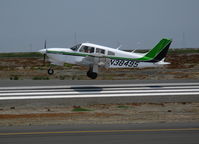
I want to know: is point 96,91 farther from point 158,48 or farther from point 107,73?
point 107,73

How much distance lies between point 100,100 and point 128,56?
10277 mm

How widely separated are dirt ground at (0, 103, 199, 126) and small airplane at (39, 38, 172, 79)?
30.4 ft

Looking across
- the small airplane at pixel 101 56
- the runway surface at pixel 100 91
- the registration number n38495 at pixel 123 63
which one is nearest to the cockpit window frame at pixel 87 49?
the small airplane at pixel 101 56

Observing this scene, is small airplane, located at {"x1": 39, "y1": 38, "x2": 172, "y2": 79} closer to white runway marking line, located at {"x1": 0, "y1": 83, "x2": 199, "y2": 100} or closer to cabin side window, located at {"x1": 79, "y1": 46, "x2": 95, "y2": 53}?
cabin side window, located at {"x1": 79, "y1": 46, "x2": 95, "y2": 53}

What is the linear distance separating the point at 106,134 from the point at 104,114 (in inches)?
176

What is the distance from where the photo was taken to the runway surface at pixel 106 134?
8820 millimetres

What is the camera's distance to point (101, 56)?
24.9 metres

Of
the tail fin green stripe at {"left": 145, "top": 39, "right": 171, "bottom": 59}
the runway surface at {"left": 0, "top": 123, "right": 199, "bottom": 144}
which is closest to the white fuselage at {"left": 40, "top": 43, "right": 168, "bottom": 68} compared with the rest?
the tail fin green stripe at {"left": 145, "top": 39, "right": 171, "bottom": 59}

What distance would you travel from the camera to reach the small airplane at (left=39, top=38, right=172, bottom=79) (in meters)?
25.5

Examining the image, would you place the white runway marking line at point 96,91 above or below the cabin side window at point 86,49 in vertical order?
below

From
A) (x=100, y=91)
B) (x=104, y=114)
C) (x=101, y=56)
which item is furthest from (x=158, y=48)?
(x=104, y=114)

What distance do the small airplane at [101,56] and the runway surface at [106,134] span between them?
14.5m

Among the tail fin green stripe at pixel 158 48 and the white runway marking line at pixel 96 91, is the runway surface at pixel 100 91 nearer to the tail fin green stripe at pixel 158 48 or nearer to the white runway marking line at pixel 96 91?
the white runway marking line at pixel 96 91

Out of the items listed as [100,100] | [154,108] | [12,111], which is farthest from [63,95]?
[154,108]
